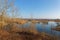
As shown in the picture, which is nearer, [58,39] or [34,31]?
[58,39]

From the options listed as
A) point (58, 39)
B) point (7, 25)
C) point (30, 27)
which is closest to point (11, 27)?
point (7, 25)

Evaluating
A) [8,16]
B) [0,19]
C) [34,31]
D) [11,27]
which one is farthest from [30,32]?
[0,19]

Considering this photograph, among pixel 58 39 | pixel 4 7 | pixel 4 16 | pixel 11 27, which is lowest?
pixel 58 39

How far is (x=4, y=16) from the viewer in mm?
8953

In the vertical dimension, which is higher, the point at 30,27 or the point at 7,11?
the point at 7,11

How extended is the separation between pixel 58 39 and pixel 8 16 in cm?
367

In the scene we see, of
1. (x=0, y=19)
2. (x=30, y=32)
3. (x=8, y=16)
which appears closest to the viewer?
(x=30, y=32)

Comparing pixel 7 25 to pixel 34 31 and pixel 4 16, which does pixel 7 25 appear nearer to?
pixel 4 16

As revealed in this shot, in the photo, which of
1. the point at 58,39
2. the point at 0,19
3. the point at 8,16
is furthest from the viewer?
the point at 0,19

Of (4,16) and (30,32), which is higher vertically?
(4,16)

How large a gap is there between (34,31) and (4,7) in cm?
248

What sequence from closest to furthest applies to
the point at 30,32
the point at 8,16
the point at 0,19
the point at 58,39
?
the point at 58,39 < the point at 30,32 < the point at 8,16 < the point at 0,19

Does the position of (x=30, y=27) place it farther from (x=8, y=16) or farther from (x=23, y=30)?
(x=8, y=16)

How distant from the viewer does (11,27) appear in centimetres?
854
